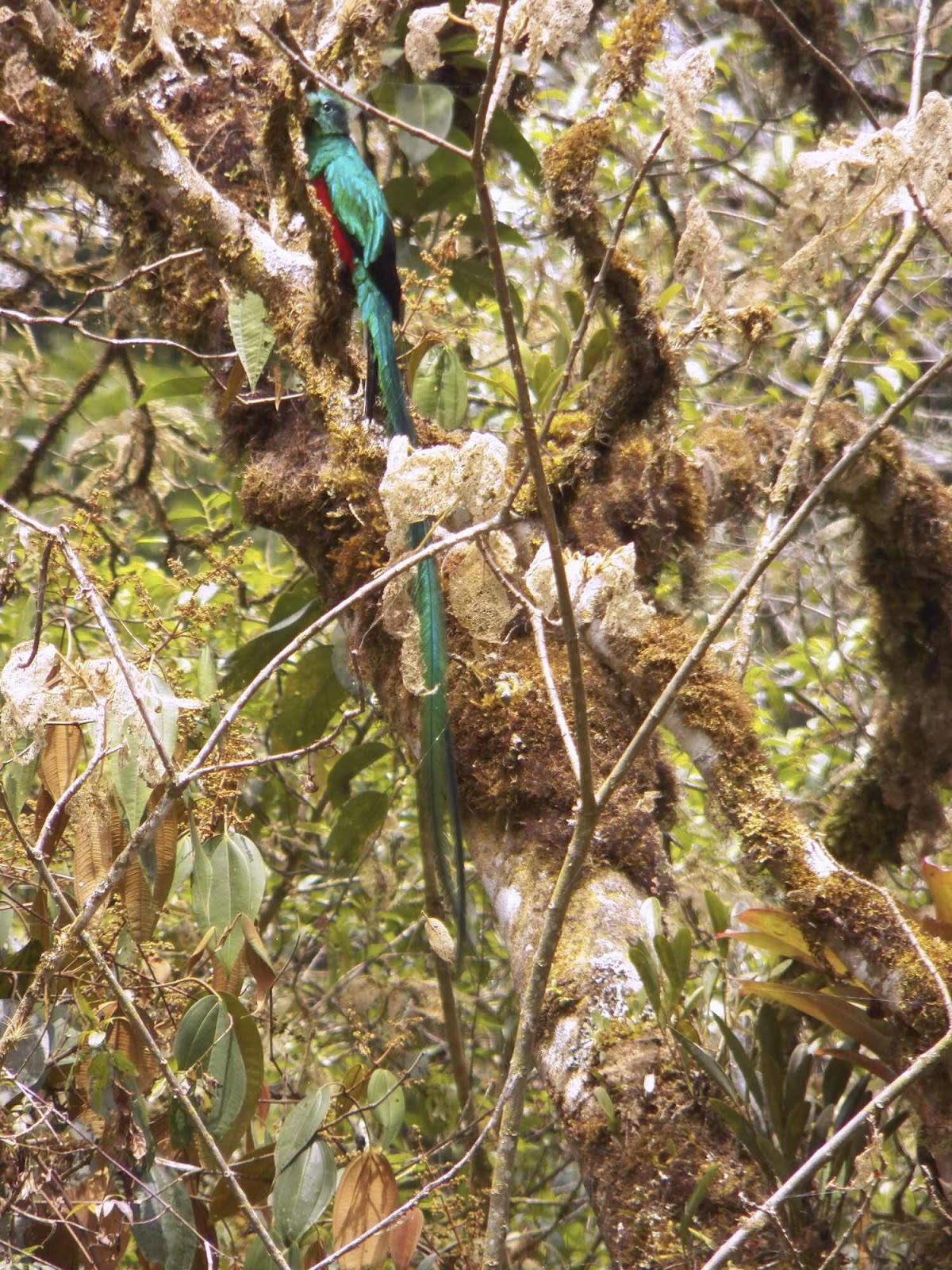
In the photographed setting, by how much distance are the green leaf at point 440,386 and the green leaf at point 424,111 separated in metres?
0.58

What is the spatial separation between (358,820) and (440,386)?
33.6 inches

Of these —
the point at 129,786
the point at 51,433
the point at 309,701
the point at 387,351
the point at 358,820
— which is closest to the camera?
the point at 129,786

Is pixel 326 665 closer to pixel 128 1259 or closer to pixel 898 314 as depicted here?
pixel 128 1259

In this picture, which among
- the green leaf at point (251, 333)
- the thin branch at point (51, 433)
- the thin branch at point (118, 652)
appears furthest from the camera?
the thin branch at point (51, 433)

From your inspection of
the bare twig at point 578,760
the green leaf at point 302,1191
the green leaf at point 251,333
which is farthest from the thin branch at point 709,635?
the green leaf at point 251,333

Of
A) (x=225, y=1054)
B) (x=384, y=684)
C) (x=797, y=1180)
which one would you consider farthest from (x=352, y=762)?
(x=797, y=1180)

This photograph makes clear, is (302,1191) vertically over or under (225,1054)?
under

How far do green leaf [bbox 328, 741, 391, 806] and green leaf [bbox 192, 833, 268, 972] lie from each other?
0.77 meters

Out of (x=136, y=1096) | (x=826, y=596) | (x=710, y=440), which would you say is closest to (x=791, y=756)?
(x=826, y=596)

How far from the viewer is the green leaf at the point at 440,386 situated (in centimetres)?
193

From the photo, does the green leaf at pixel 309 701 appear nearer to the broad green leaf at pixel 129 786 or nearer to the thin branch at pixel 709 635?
the broad green leaf at pixel 129 786

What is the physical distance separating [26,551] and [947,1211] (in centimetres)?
141

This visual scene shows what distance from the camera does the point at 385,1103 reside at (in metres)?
1.59

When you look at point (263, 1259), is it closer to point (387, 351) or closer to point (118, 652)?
point (118, 652)
